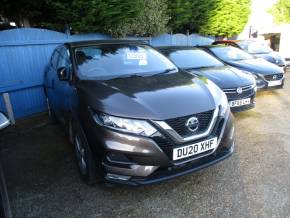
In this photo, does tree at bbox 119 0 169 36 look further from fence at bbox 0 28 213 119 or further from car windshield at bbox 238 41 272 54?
car windshield at bbox 238 41 272 54

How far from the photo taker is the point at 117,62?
11.8 feet

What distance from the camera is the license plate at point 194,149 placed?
2486mm

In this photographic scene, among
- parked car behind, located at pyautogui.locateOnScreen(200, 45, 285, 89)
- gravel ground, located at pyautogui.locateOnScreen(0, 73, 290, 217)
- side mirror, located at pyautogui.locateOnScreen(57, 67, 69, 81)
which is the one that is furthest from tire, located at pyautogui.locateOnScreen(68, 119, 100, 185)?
parked car behind, located at pyautogui.locateOnScreen(200, 45, 285, 89)

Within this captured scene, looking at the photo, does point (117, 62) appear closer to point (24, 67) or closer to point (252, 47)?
point (24, 67)

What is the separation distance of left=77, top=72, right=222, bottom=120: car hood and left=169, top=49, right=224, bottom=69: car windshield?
8.05 feet

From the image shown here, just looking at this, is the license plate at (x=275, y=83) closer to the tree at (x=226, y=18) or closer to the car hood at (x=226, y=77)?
the car hood at (x=226, y=77)

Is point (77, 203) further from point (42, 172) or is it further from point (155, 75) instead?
point (155, 75)

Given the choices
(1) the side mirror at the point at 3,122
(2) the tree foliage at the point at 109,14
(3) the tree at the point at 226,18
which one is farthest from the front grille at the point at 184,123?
(3) the tree at the point at 226,18

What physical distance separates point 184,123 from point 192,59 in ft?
11.9

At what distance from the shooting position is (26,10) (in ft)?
20.7

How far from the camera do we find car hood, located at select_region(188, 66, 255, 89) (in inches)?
185

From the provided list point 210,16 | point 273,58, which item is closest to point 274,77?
point 273,58

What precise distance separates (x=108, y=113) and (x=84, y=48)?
1578 millimetres

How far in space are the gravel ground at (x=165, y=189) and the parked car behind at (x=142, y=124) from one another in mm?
313
